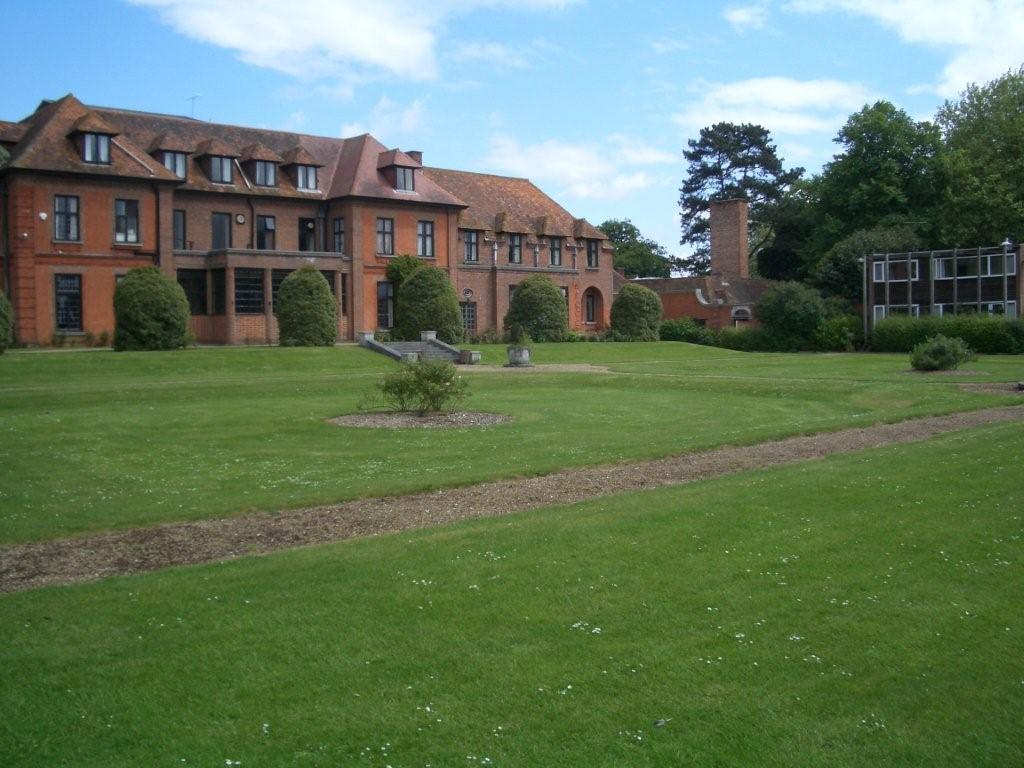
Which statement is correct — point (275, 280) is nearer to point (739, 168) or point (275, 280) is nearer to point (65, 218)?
point (65, 218)

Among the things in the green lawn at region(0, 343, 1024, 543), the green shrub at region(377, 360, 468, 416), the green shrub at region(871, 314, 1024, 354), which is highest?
the green shrub at region(871, 314, 1024, 354)

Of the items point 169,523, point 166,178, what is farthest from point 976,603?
point 166,178

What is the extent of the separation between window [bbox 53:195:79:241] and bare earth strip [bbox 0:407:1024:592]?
38.0m

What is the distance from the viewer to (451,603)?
26.1ft

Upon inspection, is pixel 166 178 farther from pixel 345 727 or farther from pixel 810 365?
pixel 345 727

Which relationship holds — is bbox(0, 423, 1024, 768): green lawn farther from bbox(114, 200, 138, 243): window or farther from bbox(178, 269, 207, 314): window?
bbox(178, 269, 207, 314): window

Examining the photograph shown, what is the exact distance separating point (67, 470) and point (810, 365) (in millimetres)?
34698

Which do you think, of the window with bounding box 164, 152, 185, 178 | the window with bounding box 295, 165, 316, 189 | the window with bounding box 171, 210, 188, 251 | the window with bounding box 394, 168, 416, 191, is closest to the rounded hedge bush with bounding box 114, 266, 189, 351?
the window with bounding box 171, 210, 188, 251

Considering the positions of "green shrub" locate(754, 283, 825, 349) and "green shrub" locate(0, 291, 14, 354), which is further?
"green shrub" locate(754, 283, 825, 349)

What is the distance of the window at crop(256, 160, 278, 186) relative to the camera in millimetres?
54000

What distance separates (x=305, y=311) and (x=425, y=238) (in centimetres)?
1494

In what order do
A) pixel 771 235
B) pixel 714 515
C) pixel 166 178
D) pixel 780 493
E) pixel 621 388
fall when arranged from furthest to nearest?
pixel 771 235, pixel 166 178, pixel 621 388, pixel 780 493, pixel 714 515

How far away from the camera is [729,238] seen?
82938 millimetres

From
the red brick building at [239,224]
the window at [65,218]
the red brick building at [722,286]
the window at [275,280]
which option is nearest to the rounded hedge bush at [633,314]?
the red brick building at [239,224]
